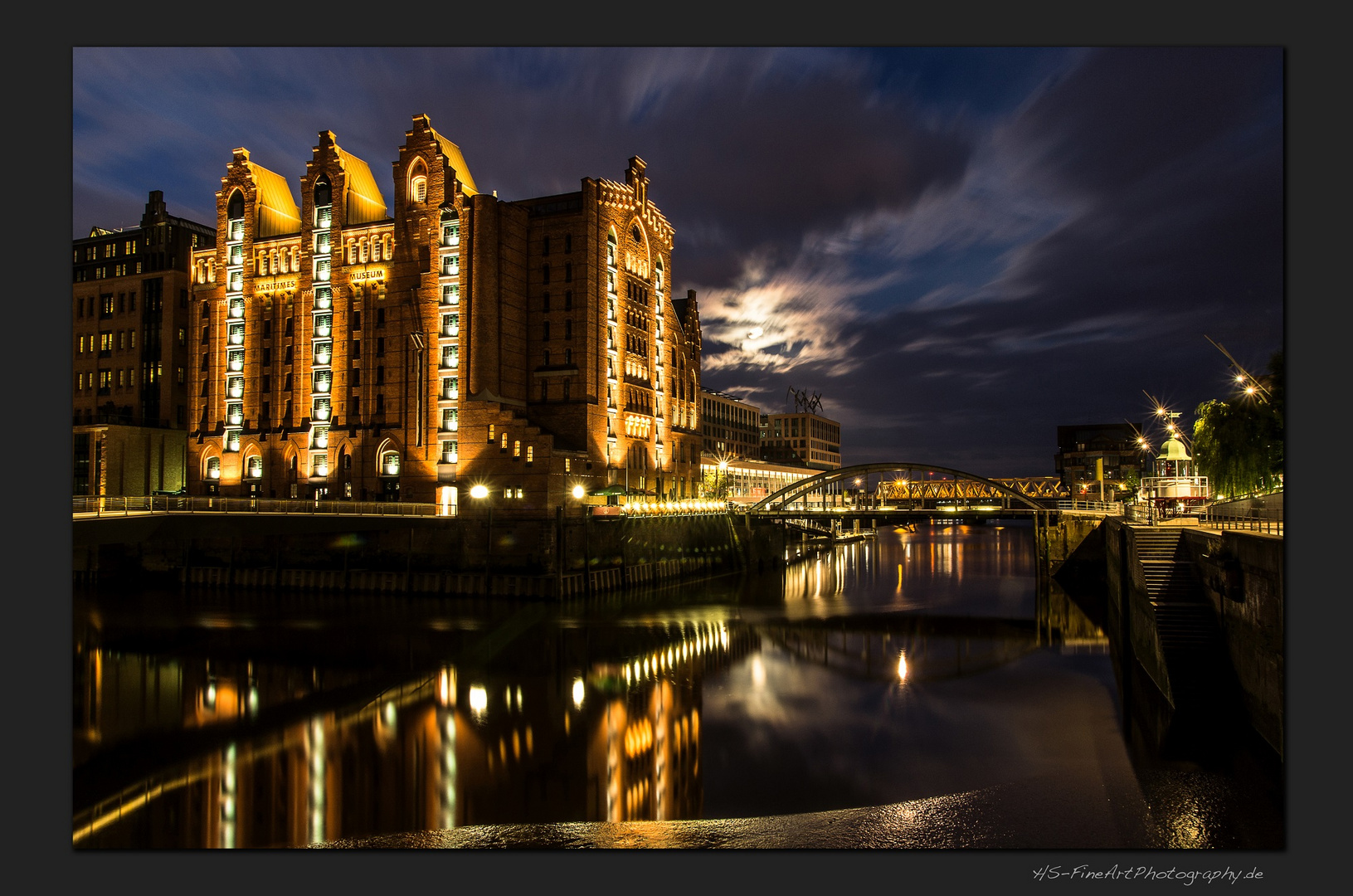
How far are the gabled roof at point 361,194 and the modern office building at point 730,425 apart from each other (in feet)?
226

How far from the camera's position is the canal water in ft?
64.8

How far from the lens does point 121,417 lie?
80.6 m

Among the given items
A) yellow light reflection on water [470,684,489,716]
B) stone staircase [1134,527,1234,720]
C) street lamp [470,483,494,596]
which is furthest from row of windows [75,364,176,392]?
stone staircase [1134,527,1234,720]

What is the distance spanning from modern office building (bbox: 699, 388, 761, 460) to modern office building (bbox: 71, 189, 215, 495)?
241ft

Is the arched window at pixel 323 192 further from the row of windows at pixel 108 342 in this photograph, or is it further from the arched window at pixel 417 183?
the row of windows at pixel 108 342

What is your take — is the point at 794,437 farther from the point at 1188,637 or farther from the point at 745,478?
the point at 1188,637

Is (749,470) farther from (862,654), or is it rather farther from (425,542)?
(862,654)

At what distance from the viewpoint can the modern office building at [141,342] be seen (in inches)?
3169

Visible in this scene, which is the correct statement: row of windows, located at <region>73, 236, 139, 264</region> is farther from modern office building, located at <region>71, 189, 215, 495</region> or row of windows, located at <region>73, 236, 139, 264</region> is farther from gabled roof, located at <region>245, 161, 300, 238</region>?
gabled roof, located at <region>245, 161, 300, 238</region>

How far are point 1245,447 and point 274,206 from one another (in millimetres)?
76200

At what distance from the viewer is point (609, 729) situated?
88.8 feet

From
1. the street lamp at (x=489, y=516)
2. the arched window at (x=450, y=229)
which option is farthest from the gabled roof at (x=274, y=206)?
the street lamp at (x=489, y=516)

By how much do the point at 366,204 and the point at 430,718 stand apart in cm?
5729

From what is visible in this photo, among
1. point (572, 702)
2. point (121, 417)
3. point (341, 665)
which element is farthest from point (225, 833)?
point (121, 417)
